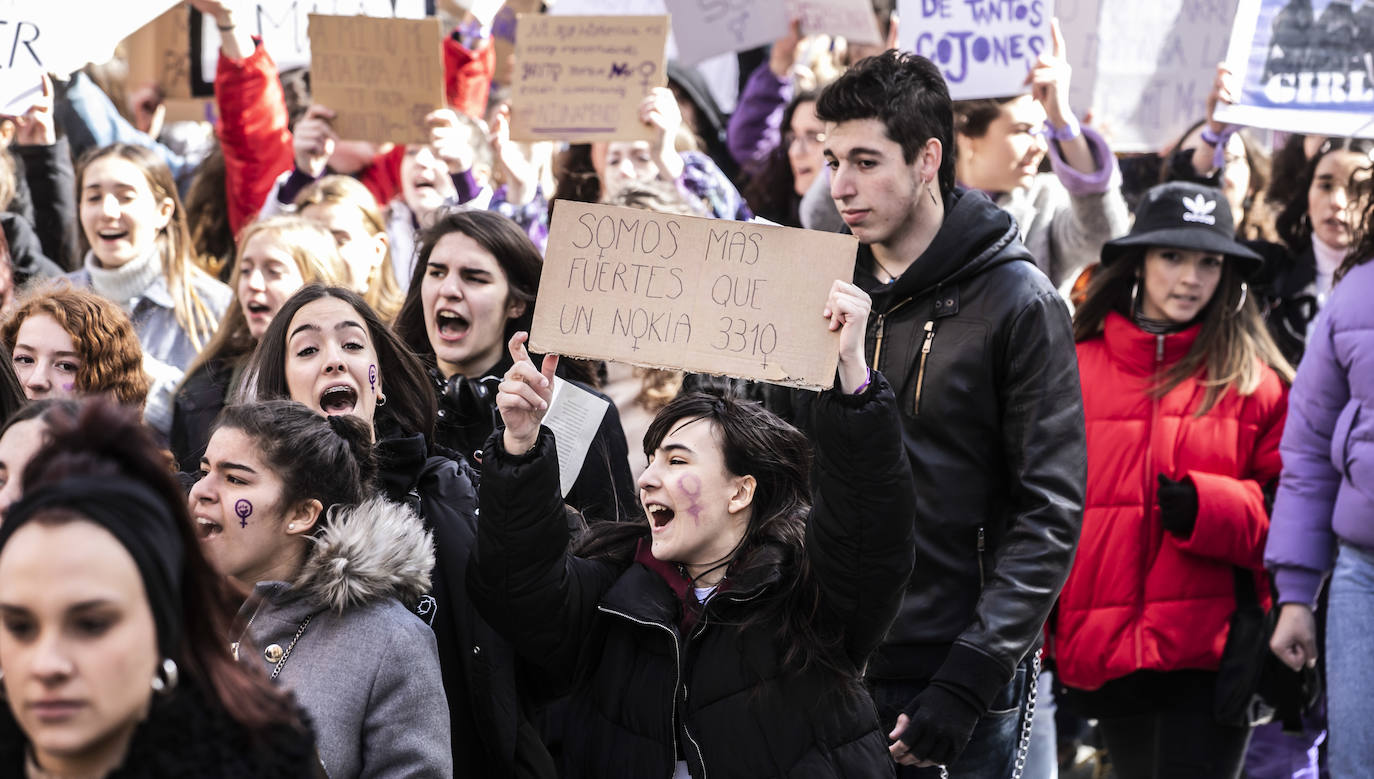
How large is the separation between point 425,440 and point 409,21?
3101mm

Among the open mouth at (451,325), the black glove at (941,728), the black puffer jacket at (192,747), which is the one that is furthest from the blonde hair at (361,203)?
the black puffer jacket at (192,747)

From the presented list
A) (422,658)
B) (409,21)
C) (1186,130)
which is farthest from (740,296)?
(1186,130)

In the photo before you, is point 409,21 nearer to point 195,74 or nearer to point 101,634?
point 195,74

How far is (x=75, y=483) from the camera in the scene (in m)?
2.02

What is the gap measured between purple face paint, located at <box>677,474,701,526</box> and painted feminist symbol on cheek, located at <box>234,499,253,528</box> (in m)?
0.89

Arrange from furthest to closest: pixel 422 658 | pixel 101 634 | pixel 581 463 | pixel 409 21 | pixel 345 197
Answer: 1. pixel 409 21
2. pixel 345 197
3. pixel 581 463
4. pixel 422 658
5. pixel 101 634

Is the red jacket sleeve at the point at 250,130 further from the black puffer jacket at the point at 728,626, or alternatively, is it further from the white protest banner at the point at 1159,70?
the black puffer jacket at the point at 728,626

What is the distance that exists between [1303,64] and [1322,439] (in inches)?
70.7

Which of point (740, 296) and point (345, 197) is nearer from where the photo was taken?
point (740, 296)

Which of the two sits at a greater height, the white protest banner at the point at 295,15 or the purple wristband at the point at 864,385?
the white protest banner at the point at 295,15

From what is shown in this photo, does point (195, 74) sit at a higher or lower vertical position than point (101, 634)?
higher

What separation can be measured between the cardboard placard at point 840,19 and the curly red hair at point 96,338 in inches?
149

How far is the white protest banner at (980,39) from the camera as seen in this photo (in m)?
6.01

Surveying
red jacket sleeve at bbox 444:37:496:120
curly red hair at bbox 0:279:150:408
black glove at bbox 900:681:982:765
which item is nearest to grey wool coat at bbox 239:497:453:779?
black glove at bbox 900:681:982:765
